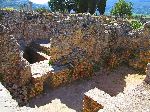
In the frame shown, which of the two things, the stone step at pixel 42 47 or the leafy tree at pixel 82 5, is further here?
the leafy tree at pixel 82 5

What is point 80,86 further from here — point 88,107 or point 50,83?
point 88,107

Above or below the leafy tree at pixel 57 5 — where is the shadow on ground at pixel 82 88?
below

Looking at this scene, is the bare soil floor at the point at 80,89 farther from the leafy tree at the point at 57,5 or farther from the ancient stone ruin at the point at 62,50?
the leafy tree at the point at 57,5

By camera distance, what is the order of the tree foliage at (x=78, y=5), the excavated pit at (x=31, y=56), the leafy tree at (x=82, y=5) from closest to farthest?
the excavated pit at (x=31, y=56)
the leafy tree at (x=82, y=5)
the tree foliage at (x=78, y=5)

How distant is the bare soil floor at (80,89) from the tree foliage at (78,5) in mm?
19431

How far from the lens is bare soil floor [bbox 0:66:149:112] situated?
1310cm

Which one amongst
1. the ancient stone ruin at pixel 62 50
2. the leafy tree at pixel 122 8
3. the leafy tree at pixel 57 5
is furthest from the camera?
the leafy tree at pixel 57 5

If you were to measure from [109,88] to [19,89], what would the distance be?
4.78 meters

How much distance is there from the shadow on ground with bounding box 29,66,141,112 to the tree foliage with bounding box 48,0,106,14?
19451mm

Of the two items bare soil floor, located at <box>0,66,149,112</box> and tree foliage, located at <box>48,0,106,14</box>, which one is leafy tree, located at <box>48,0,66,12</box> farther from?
bare soil floor, located at <box>0,66,149,112</box>

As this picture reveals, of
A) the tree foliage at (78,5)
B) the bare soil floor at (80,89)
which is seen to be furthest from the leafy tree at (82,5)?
the bare soil floor at (80,89)

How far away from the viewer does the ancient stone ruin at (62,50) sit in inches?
508

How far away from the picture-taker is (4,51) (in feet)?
41.4

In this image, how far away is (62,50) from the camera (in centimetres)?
1541
